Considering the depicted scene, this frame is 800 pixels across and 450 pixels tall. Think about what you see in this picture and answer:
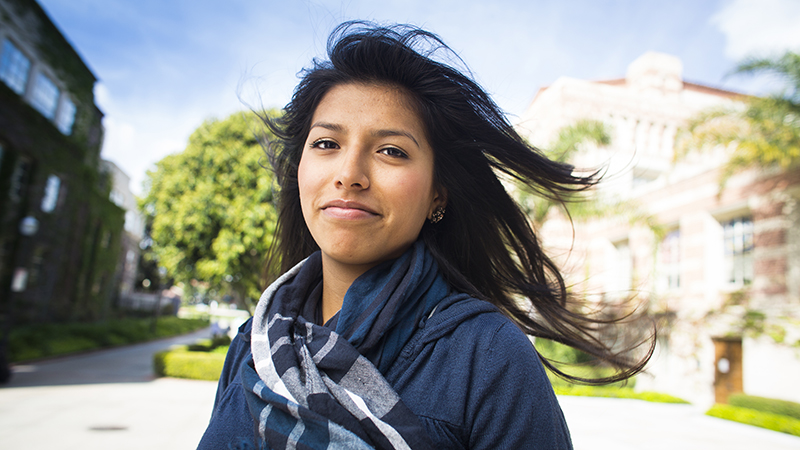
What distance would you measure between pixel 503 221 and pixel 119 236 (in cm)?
2873

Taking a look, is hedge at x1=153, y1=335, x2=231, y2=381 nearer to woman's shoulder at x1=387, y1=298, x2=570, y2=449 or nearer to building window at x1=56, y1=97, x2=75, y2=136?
building window at x1=56, y1=97, x2=75, y2=136

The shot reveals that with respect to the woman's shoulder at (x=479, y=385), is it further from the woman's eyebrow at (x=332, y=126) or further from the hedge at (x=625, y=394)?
the hedge at (x=625, y=394)

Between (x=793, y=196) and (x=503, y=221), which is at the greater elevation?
(x=793, y=196)

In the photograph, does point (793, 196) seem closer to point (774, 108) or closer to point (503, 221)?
point (774, 108)

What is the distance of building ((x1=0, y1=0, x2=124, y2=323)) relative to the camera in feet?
51.5

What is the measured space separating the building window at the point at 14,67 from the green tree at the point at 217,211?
18.6 feet

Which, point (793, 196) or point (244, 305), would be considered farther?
point (244, 305)

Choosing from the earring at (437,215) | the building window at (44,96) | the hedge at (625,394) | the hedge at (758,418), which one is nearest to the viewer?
the earring at (437,215)

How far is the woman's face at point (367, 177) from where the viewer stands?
1408mm

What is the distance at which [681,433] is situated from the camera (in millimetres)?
9828

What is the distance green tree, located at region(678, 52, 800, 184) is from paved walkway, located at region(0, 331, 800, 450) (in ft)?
21.2

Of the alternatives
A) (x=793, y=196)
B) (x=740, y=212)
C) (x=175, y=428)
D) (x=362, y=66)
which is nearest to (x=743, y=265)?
(x=740, y=212)

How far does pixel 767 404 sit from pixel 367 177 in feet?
47.4

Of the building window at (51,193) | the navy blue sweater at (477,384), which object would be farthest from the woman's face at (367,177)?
the building window at (51,193)
